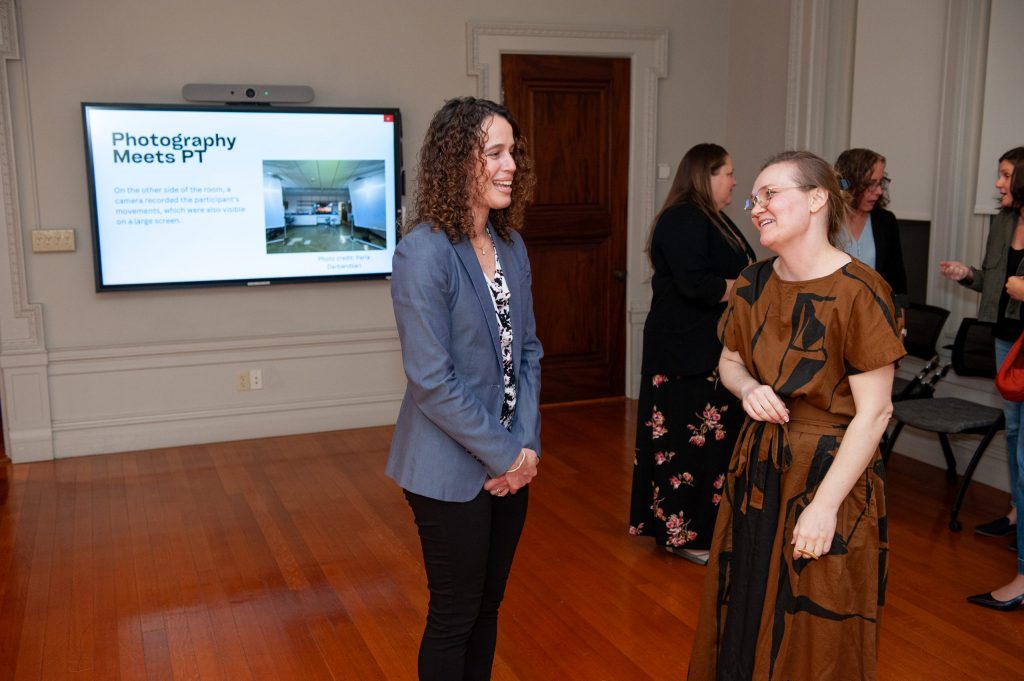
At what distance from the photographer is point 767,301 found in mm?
2070

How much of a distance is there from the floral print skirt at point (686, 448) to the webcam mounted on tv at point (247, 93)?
287 cm

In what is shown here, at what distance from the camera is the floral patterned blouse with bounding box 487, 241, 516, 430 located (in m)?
2.12

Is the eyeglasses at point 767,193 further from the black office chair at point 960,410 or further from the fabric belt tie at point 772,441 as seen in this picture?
the black office chair at point 960,410

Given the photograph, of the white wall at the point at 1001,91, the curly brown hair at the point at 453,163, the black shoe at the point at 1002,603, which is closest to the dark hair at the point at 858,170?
the white wall at the point at 1001,91

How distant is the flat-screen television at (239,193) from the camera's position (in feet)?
16.7

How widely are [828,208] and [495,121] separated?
723 millimetres

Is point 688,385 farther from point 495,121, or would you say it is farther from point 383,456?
point 383,456

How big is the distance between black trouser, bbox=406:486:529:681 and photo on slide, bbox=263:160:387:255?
145 inches

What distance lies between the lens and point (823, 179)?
77.9 inches

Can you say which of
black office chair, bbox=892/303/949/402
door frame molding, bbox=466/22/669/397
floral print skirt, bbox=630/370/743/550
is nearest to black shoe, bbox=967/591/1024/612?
floral print skirt, bbox=630/370/743/550

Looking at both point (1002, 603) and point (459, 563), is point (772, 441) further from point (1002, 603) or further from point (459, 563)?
point (1002, 603)

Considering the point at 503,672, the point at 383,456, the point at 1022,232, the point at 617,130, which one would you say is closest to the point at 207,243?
the point at 383,456

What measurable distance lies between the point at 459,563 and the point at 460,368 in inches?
16.8

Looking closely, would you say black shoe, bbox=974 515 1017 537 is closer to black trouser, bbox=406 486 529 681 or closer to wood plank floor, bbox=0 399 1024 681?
wood plank floor, bbox=0 399 1024 681
